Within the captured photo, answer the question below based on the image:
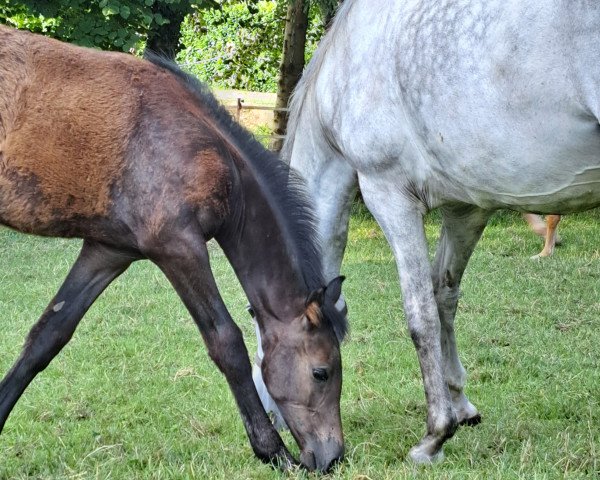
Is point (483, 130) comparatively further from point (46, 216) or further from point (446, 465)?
point (46, 216)

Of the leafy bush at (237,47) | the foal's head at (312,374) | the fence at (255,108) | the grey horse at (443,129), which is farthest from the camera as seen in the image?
the leafy bush at (237,47)

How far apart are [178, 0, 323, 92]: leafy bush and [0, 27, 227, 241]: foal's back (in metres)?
14.9

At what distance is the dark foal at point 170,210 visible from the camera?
172 inches

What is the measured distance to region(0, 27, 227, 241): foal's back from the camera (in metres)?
4.37

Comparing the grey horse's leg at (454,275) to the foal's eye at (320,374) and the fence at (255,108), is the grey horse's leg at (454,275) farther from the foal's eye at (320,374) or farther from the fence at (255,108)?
the fence at (255,108)

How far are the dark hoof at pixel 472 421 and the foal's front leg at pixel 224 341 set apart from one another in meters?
1.23

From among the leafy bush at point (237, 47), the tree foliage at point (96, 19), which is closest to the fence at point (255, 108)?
the leafy bush at point (237, 47)

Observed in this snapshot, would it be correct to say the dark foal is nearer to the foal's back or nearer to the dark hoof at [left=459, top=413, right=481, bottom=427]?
the foal's back

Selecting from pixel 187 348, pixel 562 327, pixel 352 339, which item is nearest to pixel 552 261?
pixel 562 327

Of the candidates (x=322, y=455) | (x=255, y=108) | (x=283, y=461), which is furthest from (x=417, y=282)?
(x=255, y=108)

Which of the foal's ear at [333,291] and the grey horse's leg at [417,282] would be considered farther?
the grey horse's leg at [417,282]

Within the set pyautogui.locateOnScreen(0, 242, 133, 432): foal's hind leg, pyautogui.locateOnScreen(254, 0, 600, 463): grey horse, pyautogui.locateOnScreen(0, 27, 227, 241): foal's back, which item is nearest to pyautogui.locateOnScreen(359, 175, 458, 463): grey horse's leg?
pyautogui.locateOnScreen(254, 0, 600, 463): grey horse

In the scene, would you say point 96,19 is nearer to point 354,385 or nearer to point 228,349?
point 354,385

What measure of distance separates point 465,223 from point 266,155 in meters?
1.26
